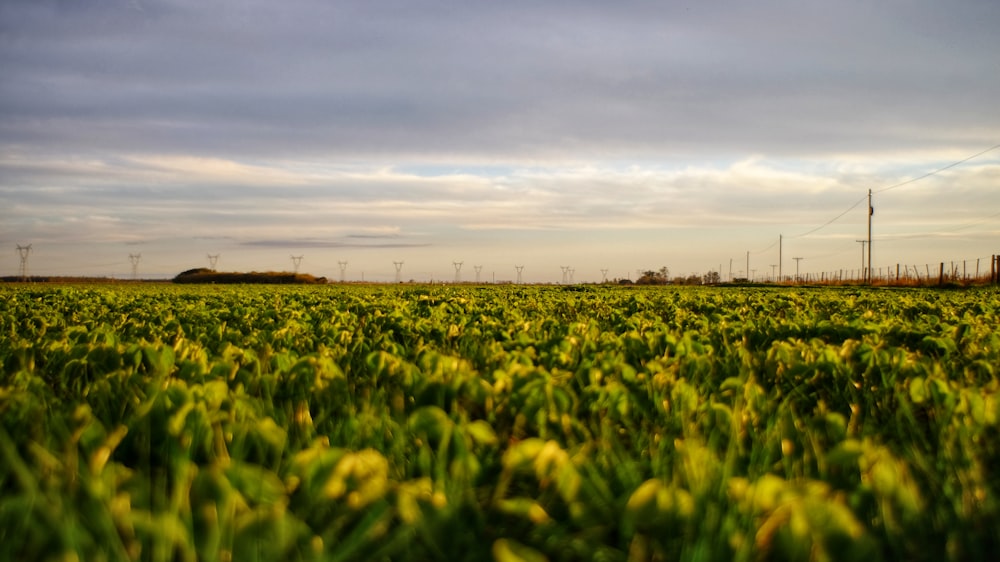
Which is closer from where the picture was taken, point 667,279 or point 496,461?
point 496,461

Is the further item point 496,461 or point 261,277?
point 261,277

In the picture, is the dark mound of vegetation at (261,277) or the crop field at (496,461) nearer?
the crop field at (496,461)

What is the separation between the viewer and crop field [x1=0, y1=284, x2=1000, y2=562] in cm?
165

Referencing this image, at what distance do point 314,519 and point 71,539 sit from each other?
620 mm

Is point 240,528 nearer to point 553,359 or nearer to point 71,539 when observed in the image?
point 71,539

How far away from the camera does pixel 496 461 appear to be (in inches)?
97.3

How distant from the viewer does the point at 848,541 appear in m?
1.58

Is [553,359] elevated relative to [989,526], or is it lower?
elevated

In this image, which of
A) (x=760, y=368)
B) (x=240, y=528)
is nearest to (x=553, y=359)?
(x=760, y=368)

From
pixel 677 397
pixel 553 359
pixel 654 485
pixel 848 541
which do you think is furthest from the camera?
pixel 553 359

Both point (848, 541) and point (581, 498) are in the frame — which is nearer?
point (848, 541)

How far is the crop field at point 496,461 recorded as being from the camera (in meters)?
1.65

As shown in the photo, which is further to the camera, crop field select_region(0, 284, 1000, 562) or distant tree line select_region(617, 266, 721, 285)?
distant tree line select_region(617, 266, 721, 285)

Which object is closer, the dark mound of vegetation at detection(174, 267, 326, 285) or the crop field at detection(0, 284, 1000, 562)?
the crop field at detection(0, 284, 1000, 562)
